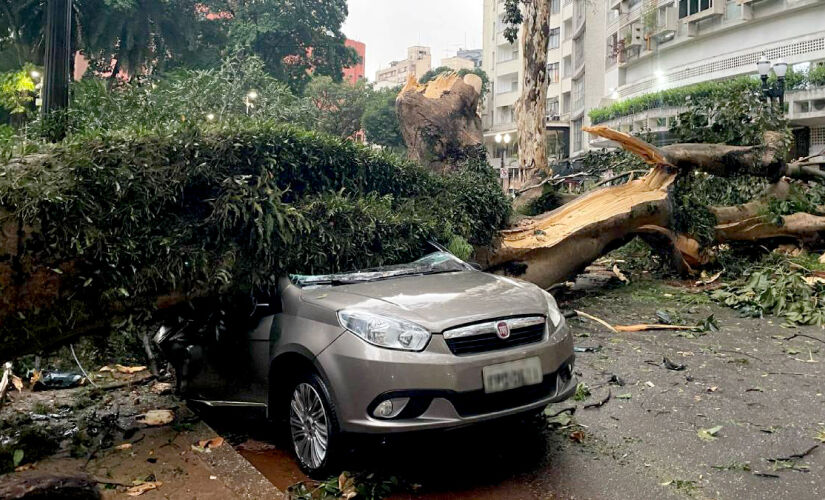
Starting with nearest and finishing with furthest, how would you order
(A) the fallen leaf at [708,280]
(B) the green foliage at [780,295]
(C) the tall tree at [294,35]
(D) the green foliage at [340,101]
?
(B) the green foliage at [780,295] → (A) the fallen leaf at [708,280] → (C) the tall tree at [294,35] → (D) the green foliage at [340,101]

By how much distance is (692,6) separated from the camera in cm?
3753

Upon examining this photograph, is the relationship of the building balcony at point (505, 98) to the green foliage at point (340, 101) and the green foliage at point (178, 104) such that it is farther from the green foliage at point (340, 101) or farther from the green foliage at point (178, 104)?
the green foliage at point (178, 104)

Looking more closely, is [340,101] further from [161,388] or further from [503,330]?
[503,330]

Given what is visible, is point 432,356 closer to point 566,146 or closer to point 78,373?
point 78,373

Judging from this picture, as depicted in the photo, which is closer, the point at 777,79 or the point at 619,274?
the point at 619,274

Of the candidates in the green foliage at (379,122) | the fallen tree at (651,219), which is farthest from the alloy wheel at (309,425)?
the green foliage at (379,122)

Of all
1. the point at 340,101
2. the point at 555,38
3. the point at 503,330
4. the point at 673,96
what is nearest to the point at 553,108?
the point at 555,38

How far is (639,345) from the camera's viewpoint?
6918 mm

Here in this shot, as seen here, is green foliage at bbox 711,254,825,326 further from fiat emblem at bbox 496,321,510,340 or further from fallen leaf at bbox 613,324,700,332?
fiat emblem at bbox 496,321,510,340

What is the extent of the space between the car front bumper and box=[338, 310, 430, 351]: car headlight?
4cm

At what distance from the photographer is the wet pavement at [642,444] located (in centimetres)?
362

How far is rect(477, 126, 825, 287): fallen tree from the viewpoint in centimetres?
850

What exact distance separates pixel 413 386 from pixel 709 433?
2183mm

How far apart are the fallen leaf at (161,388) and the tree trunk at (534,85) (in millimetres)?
11145
